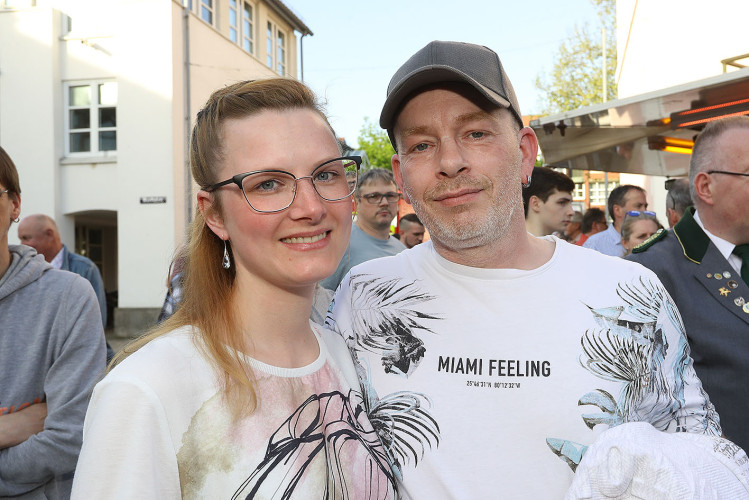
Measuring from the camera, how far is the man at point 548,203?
574 centimetres

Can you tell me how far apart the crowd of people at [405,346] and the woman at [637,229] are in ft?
12.5

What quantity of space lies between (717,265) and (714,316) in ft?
0.87

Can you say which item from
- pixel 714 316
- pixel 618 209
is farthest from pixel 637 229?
pixel 714 316

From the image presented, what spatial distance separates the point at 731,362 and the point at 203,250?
7.02ft

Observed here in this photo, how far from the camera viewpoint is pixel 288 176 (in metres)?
1.66

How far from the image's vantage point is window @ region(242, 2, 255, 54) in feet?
69.3

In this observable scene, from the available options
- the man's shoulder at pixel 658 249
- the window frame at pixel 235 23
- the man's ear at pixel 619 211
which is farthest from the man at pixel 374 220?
the window frame at pixel 235 23

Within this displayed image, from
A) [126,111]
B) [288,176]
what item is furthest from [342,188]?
[126,111]

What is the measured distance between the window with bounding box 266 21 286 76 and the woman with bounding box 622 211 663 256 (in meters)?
19.1

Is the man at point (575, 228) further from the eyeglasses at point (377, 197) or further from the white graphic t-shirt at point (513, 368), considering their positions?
the white graphic t-shirt at point (513, 368)

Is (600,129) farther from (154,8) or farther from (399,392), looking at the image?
(154,8)

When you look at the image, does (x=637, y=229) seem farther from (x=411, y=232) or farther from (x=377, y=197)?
(x=411, y=232)

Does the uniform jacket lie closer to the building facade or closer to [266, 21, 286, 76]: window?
the building facade

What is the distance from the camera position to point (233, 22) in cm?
2045
